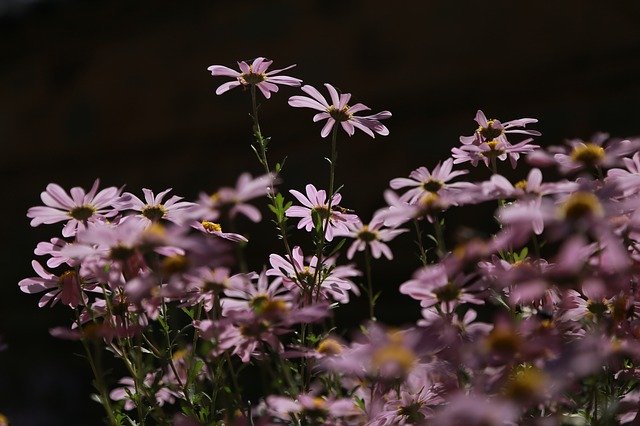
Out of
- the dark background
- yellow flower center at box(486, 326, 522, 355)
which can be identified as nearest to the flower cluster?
yellow flower center at box(486, 326, 522, 355)

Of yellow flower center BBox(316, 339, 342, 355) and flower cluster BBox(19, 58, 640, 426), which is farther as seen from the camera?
yellow flower center BBox(316, 339, 342, 355)

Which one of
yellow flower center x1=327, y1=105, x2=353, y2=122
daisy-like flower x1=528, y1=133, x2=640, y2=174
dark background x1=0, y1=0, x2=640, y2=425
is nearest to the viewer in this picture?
daisy-like flower x1=528, y1=133, x2=640, y2=174

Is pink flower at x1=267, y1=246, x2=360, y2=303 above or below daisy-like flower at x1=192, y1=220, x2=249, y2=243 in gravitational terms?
below

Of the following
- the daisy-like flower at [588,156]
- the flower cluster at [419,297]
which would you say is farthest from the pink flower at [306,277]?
the daisy-like flower at [588,156]

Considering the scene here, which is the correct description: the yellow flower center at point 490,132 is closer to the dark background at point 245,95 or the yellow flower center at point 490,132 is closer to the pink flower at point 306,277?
the pink flower at point 306,277

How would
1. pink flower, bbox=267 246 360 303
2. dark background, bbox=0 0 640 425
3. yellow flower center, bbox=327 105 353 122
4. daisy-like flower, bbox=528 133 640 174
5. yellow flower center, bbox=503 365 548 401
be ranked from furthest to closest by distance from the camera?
dark background, bbox=0 0 640 425, yellow flower center, bbox=327 105 353 122, pink flower, bbox=267 246 360 303, daisy-like flower, bbox=528 133 640 174, yellow flower center, bbox=503 365 548 401

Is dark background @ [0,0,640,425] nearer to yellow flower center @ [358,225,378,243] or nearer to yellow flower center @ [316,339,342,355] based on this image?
yellow flower center @ [358,225,378,243]

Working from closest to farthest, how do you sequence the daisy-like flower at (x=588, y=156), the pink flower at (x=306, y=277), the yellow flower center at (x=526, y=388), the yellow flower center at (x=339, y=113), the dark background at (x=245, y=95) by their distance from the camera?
the yellow flower center at (x=526, y=388), the daisy-like flower at (x=588, y=156), the pink flower at (x=306, y=277), the yellow flower center at (x=339, y=113), the dark background at (x=245, y=95)

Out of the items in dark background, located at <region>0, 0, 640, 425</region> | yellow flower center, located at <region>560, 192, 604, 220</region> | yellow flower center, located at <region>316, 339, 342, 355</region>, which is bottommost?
dark background, located at <region>0, 0, 640, 425</region>
